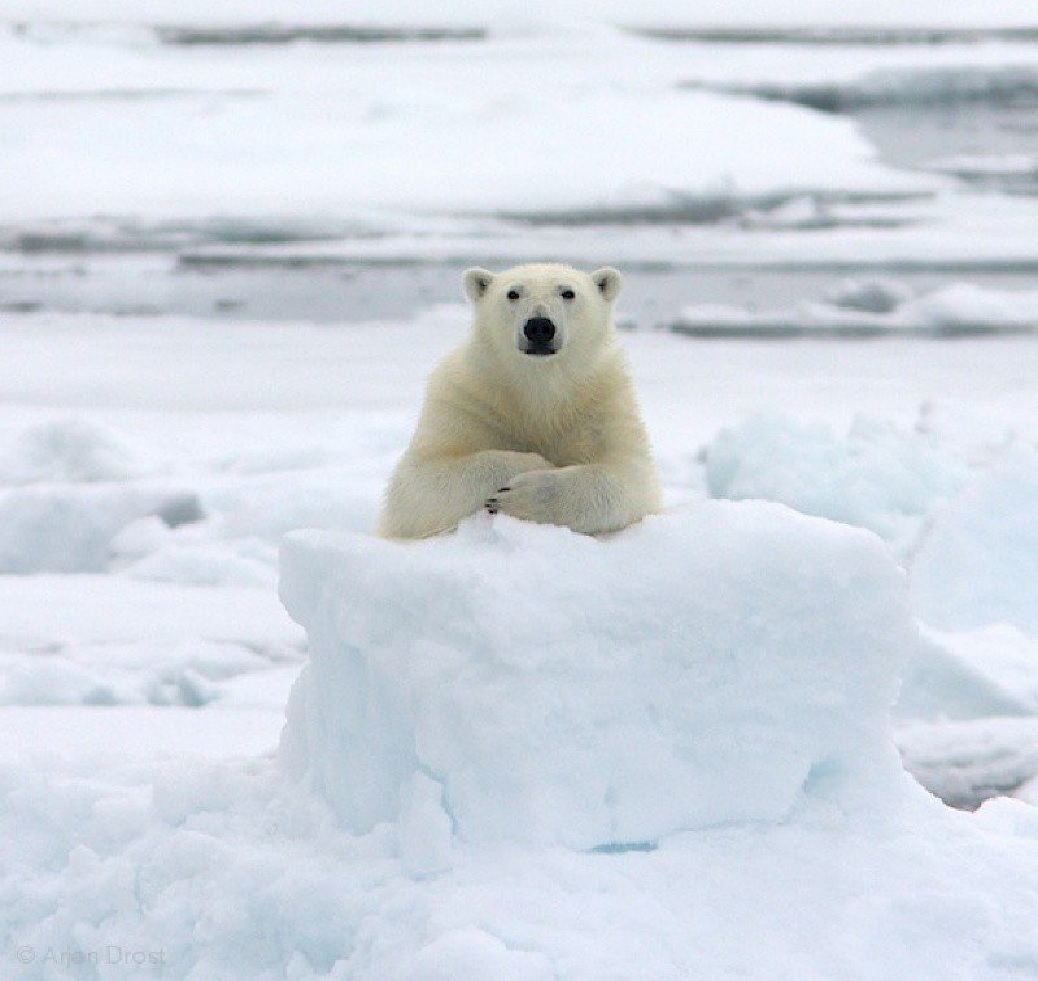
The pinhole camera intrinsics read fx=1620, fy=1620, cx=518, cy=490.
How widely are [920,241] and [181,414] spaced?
10.5 metres

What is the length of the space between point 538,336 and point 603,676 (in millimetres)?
578

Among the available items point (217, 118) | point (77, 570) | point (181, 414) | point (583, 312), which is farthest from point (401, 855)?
point (217, 118)

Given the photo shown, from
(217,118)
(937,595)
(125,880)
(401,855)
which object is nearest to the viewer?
(401,855)

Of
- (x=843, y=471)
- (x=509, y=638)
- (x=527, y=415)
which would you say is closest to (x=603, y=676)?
(x=509, y=638)

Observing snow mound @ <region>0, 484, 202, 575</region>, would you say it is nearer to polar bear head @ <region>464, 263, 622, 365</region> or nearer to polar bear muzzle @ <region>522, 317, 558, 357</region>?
polar bear head @ <region>464, 263, 622, 365</region>

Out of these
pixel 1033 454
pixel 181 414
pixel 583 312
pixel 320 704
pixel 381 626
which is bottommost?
pixel 181 414

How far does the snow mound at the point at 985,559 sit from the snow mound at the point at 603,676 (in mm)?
3136

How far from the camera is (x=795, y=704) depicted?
2.50 meters

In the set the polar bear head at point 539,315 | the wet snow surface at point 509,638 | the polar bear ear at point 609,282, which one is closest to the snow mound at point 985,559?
the wet snow surface at point 509,638

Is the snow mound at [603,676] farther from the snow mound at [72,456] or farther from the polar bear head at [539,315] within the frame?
the snow mound at [72,456]

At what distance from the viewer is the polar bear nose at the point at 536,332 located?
2.62 metres

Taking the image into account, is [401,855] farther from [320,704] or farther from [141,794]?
[141,794]

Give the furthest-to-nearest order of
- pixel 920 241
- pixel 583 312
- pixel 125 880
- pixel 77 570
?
pixel 920 241 → pixel 77 570 → pixel 583 312 → pixel 125 880

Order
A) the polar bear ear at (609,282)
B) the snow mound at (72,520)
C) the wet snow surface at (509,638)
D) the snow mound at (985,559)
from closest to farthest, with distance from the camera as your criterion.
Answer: the wet snow surface at (509,638) < the polar bear ear at (609,282) < the snow mound at (985,559) < the snow mound at (72,520)
